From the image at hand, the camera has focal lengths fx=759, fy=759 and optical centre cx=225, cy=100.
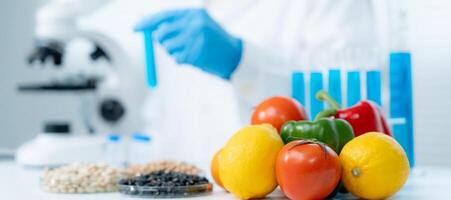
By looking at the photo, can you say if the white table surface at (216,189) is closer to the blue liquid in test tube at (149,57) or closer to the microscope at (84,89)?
the microscope at (84,89)

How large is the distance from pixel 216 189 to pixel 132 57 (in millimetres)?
1307

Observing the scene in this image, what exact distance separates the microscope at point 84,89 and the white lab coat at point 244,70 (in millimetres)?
111

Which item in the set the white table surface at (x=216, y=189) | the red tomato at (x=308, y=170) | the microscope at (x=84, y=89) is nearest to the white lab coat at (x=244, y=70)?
the microscope at (x=84, y=89)

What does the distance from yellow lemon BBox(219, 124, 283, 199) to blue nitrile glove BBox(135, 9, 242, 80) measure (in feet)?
1.64

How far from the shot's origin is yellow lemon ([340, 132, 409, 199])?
1065mm

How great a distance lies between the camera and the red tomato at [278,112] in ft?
4.09

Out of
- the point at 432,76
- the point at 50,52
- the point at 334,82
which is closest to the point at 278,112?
the point at 334,82

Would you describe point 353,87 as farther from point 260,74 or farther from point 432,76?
point 432,76

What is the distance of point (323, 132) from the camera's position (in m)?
1.14

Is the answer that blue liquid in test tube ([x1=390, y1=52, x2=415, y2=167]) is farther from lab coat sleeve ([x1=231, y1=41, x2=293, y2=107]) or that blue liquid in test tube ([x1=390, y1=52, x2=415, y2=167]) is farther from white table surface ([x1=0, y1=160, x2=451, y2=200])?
lab coat sleeve ([x1=231, y1=41, x2=293, y2=107])

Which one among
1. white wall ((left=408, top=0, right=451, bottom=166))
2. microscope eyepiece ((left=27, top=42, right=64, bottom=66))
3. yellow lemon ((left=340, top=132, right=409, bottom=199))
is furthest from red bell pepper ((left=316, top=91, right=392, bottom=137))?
microscope eyepiece ((left=27, top=42, right=64, bottom=66))

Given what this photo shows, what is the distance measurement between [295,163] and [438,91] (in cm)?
116

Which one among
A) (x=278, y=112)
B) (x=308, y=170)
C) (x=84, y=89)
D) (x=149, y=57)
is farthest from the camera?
(x=84, y=89)

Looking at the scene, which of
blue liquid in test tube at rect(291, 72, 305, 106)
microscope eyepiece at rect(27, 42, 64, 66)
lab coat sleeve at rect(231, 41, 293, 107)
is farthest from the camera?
microscope eyepiece at rect(27, 42, 64, 66)
